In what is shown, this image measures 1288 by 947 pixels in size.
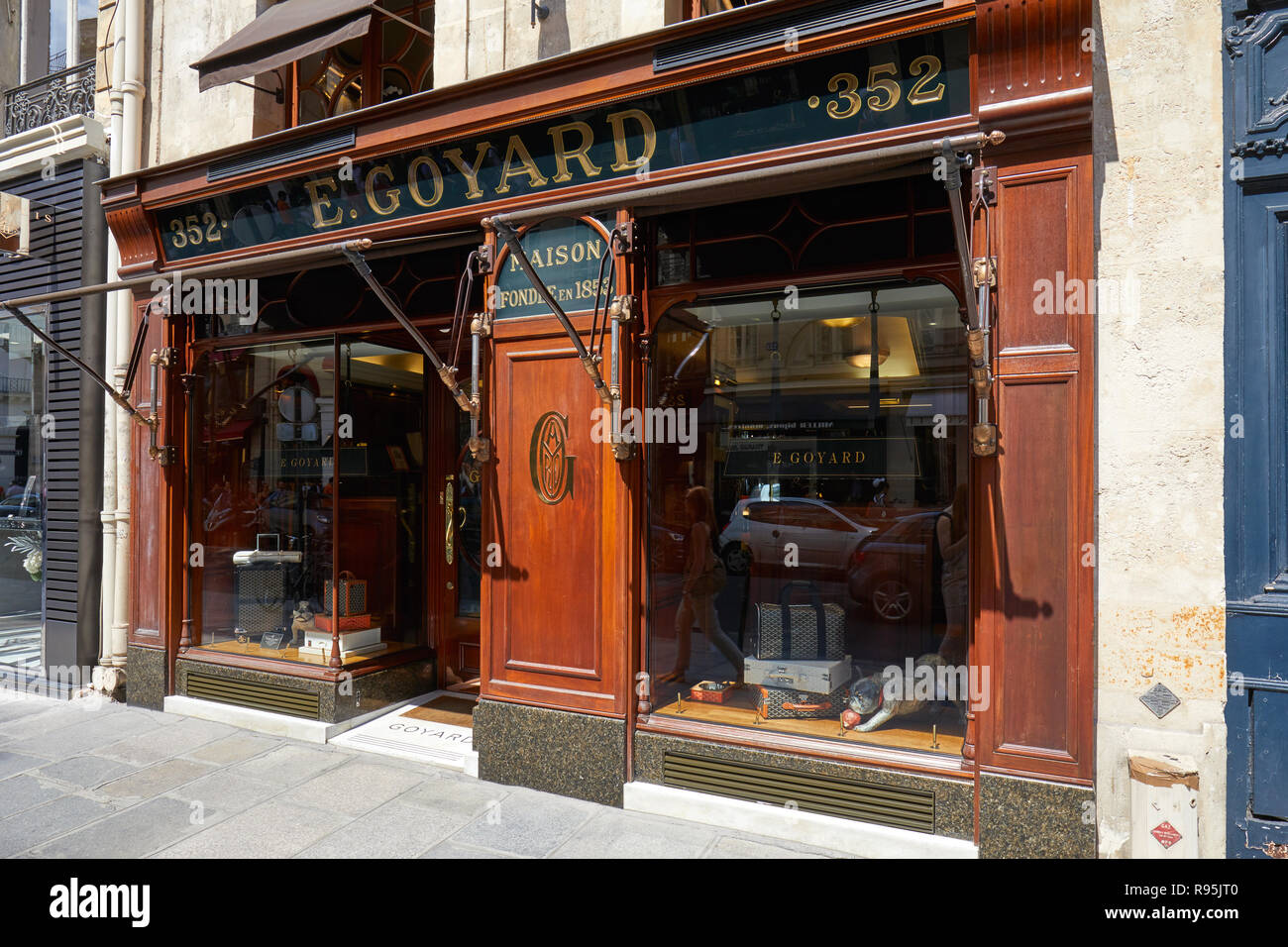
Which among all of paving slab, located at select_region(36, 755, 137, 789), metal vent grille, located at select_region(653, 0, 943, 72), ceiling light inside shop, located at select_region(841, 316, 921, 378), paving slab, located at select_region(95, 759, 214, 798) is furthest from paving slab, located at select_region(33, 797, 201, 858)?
metal vent grille, located at select_region(653, 0, 943, 72)

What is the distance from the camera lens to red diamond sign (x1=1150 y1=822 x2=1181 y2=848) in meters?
3.97

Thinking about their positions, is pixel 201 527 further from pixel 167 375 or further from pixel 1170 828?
pixel 1170 828

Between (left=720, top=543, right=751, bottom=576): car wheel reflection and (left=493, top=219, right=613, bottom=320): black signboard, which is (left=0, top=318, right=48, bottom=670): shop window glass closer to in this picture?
(left=493, top=219, right=613, bottom=320): black signboard

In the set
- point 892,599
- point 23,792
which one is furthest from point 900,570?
point 23,792

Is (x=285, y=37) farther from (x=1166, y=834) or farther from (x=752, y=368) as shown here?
(x=1166, y=834)

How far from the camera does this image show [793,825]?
4621 mm

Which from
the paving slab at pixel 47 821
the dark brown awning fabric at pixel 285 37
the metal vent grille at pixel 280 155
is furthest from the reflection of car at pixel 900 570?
the dark brown awning fabric at pixel 285 37

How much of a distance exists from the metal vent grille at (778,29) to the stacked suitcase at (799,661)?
346 cm

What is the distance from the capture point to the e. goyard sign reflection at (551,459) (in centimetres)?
537

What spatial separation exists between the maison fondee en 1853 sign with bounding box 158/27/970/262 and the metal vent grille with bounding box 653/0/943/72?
15cm

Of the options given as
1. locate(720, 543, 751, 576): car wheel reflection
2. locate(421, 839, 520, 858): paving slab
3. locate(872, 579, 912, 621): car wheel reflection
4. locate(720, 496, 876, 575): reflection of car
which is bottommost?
locate(421, 839, 520, 858): paving slab

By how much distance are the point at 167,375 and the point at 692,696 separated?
588 cm

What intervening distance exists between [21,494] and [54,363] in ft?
5.08

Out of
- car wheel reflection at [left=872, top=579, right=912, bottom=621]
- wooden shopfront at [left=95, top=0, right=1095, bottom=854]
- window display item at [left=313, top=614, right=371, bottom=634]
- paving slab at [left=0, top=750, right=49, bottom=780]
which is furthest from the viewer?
window display item at [left=313, top=614, right=371, bottom=634]
